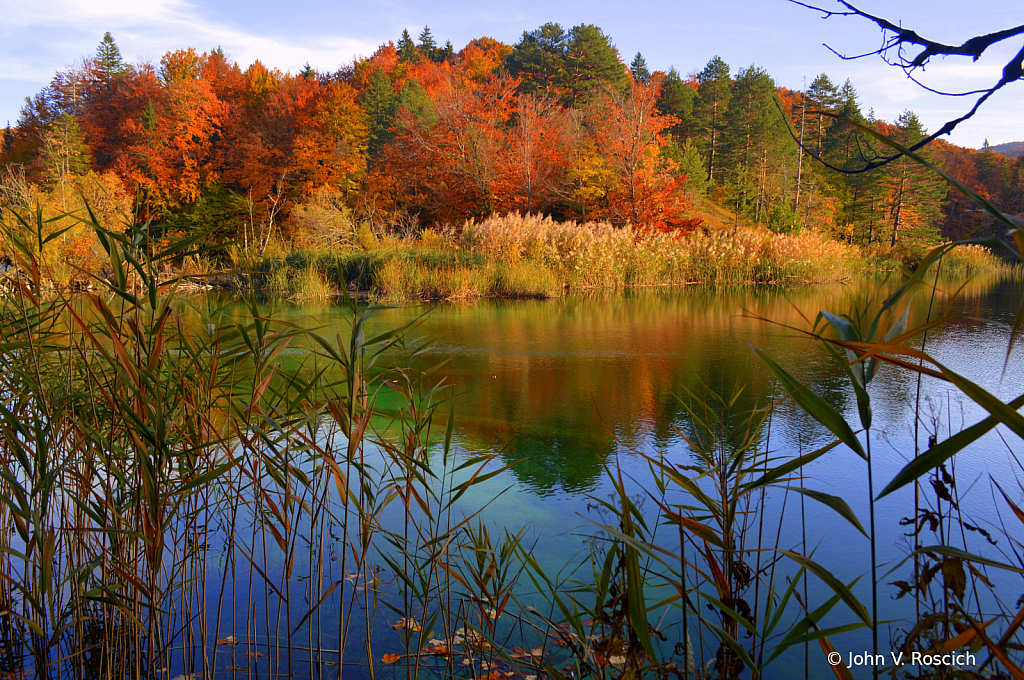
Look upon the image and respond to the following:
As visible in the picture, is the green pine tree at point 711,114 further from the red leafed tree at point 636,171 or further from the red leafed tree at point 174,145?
the red leafed tree at point 174,145

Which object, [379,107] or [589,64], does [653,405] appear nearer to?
[379,107]

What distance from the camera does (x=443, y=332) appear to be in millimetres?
7730

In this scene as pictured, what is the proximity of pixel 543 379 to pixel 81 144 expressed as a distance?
22503 mm

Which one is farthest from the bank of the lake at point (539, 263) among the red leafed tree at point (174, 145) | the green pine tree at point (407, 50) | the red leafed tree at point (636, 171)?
the green pine tree at point (407, 50)

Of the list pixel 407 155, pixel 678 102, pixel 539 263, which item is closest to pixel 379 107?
pixel 407 155

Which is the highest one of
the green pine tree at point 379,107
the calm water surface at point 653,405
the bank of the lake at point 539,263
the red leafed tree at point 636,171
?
the green pine tree at point 379,107

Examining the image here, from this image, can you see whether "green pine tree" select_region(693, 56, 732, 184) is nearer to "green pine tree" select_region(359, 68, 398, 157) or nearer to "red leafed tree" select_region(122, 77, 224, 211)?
"green pine tree" select_region(359, 68, 398, 157)

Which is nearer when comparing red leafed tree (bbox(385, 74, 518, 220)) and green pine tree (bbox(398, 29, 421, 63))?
red leafed tree (bbox(385, 74, 518, 220))

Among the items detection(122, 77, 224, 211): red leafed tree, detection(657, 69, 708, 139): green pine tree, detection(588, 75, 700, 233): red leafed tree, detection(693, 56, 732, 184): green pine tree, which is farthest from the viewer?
detection(693, 56, 732, 184): green pine tree

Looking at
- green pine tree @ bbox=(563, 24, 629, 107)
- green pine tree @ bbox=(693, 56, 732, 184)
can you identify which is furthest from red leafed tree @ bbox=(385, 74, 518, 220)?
green pine tree @ bbox=(693, 56, 732, 184)

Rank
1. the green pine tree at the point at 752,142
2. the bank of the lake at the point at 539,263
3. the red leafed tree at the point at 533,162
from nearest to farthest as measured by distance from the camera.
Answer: the bank of the lake at the point at 539,263 → the red leafed tree at the point at 533,162 → the green pine tree at the point at 752,142

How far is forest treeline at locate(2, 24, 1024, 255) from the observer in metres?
19.5

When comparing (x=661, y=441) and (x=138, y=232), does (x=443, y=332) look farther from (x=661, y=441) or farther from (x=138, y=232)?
(x=138, y=232)

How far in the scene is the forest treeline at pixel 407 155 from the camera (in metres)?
19.5
